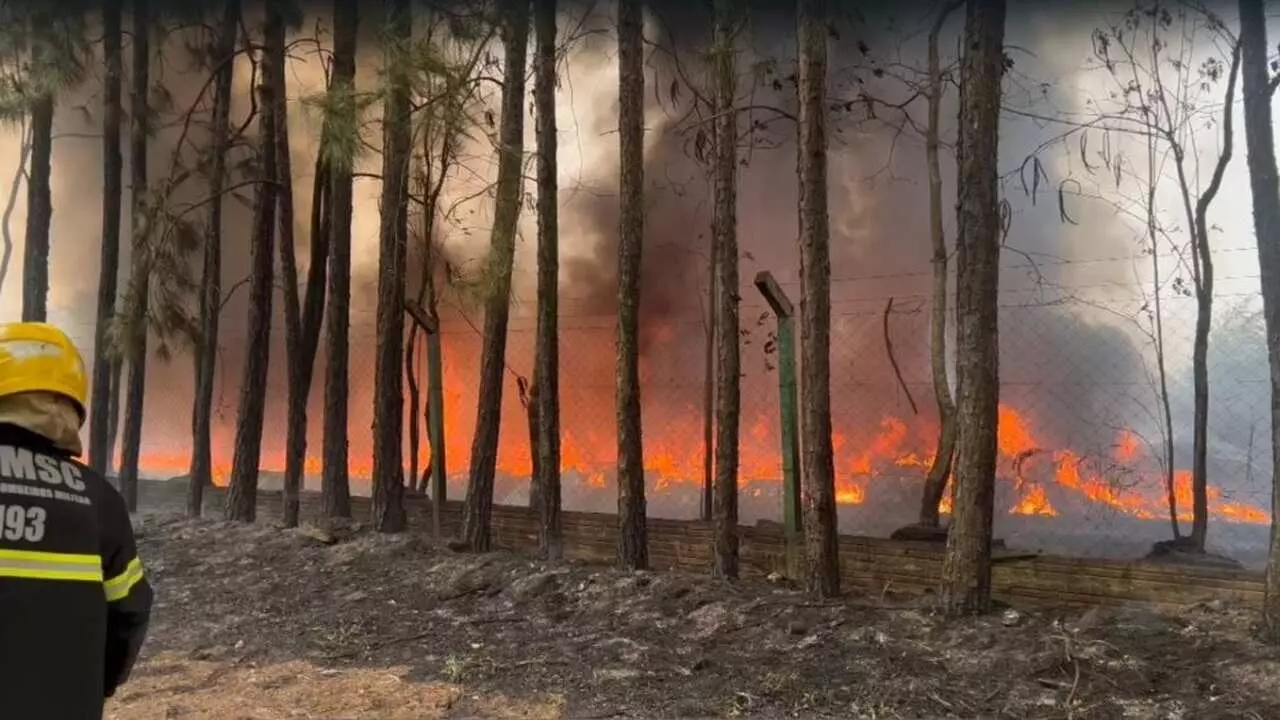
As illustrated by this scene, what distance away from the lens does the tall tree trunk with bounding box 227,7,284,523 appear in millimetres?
11961

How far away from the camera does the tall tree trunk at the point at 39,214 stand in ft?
46.9

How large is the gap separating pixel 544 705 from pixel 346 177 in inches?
318

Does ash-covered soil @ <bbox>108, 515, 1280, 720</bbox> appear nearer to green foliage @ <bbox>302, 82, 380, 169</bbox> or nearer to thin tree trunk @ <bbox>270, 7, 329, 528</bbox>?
thin tree trunk @ <bbox>270, 7, 329, 528</bbox>

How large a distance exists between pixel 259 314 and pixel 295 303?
0.60 meters

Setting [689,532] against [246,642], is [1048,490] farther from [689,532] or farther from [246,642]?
[246,642]

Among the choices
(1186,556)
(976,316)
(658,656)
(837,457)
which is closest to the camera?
(658,656)

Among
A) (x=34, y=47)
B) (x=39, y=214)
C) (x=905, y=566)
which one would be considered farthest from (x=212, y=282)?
(x=905, y=566)

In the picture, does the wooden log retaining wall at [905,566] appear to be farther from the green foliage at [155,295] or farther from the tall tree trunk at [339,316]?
the green foliage at [155,295]

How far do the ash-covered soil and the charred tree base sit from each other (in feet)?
16.2

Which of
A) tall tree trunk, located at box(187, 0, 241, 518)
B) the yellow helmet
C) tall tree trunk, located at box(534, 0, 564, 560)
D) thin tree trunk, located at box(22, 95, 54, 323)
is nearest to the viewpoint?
the yellow helmet

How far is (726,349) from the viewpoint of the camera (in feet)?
26.5

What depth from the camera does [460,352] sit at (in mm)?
19719

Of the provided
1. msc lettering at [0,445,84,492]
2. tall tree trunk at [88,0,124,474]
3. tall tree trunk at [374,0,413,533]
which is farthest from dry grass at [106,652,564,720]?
tall tree trunk at [88,0,124,474]

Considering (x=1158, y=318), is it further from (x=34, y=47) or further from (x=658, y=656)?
→ (x=34, y=47)
